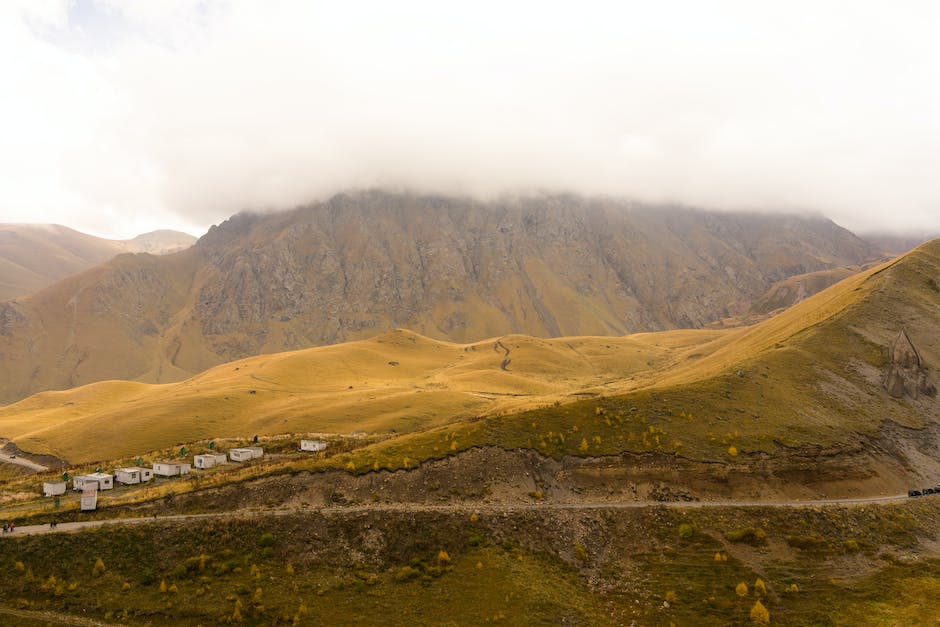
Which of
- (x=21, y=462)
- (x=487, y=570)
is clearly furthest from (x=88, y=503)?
(x=21, y=462)

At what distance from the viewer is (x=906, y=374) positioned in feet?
252

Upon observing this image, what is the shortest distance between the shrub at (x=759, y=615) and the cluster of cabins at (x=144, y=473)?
57452 millimetres

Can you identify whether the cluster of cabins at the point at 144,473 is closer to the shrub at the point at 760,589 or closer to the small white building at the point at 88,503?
the small white building at the point at 88,503

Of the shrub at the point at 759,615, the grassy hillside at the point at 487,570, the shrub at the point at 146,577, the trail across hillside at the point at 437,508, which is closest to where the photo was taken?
the shrub at the point at 759,615

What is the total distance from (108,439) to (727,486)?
126 m

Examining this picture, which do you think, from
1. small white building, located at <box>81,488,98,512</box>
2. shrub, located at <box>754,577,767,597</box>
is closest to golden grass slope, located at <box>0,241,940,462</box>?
shrub, located at <box>754,577,767,597</box>

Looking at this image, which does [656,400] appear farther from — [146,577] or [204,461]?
[204,461]

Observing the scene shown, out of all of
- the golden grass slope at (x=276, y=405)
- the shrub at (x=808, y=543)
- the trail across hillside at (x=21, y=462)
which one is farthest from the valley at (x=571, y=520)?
the trail across hillside at (x=21, y=462)

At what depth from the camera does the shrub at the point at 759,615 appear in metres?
37.0

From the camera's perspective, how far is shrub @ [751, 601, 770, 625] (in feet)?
121

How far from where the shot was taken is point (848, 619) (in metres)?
37.5

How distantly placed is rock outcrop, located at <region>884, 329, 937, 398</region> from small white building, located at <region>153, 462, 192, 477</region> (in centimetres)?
9863

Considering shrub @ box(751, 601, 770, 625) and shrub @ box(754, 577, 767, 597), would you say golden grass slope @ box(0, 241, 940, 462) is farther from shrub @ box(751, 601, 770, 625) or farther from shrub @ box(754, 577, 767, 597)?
shrub @ box(751, 601, 770, 625)

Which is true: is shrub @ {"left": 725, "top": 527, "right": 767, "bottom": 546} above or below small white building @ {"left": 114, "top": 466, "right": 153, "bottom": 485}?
below
